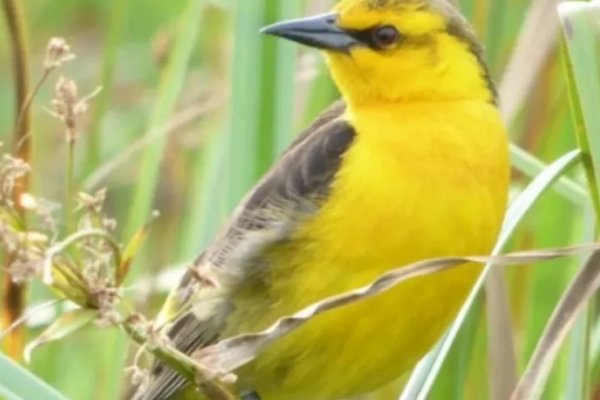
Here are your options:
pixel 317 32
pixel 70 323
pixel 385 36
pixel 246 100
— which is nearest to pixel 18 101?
pixel 246 100

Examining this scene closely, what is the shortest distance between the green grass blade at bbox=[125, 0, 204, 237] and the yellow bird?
11 centimetres

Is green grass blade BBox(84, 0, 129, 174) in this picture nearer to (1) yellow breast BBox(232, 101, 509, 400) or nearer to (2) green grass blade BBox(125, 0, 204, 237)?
(2) green grass blade BBox(125, 0, 204, 237)

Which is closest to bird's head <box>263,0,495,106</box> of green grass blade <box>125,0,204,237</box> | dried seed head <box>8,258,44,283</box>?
green grass blade <box>125,0,204,237</box>

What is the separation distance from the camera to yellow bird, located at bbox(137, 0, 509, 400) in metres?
1.60

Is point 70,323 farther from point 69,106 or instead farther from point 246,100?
point 246,100

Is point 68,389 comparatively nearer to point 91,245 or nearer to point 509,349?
point 509,349

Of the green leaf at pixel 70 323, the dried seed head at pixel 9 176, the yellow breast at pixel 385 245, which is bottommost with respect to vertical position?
the yellow breast at pixel 385 245

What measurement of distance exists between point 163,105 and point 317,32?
0.29 meters

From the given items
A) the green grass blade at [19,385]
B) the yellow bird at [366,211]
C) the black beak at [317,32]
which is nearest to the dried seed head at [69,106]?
the green grass blade at [19,385]

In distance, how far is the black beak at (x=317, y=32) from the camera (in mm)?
1624

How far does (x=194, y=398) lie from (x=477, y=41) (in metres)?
0.59

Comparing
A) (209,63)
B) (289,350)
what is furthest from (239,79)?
(209,63)

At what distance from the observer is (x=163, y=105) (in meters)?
1.88

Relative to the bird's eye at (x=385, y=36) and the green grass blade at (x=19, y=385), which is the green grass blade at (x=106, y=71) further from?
the green grass blade at (x=19, y=385)
